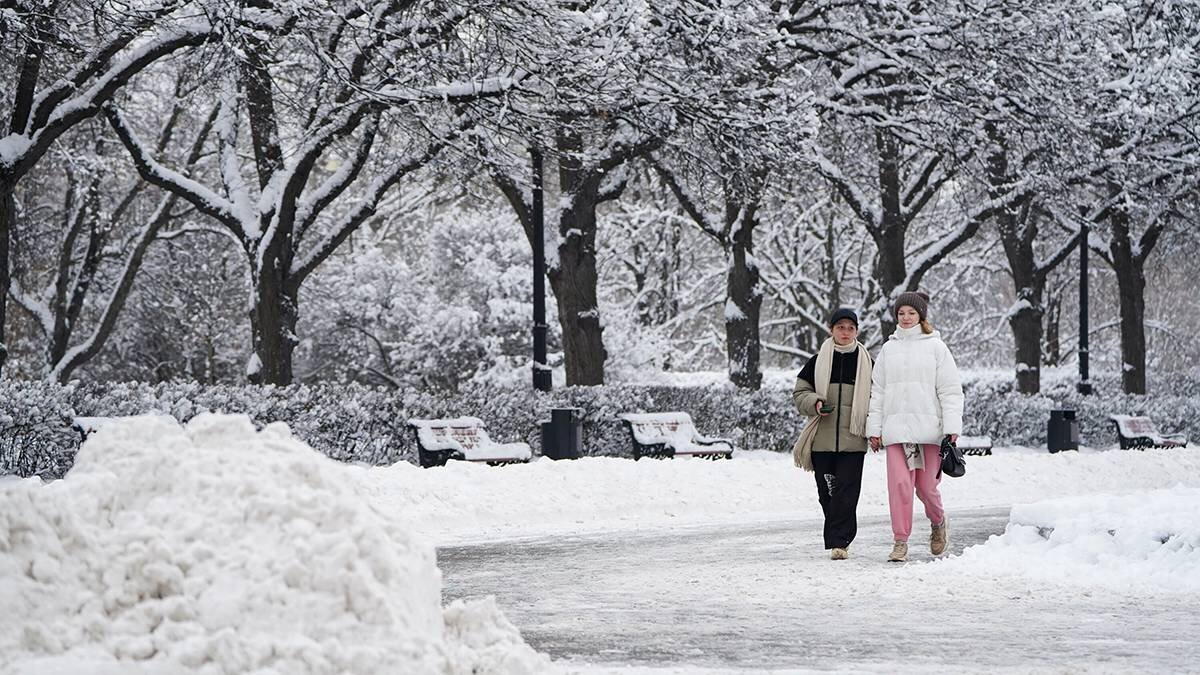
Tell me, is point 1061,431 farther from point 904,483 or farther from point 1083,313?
point 904,483

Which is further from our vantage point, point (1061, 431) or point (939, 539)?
point (1061, 431)

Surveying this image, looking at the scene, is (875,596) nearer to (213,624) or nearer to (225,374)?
(213,624)

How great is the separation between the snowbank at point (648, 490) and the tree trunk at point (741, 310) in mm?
6038

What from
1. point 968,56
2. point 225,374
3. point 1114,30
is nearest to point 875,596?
point 968,56

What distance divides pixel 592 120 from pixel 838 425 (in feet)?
37.0

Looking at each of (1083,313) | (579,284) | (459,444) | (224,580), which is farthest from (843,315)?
(1083,313)

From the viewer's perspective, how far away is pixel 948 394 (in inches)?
420

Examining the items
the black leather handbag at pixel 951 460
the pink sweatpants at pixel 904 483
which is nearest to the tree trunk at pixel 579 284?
the pink sweatpants at pixel 904 483

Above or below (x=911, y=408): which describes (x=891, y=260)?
above

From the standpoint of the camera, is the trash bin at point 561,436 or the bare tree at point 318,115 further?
the trash bin at point 561,436

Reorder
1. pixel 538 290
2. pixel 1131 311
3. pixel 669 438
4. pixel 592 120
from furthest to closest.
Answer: pixel 1131 311, pixel 669 438, pixel 592 120, pixel 538 290

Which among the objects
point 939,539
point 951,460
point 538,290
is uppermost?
point 538,290

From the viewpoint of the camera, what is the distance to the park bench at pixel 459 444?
19.0m

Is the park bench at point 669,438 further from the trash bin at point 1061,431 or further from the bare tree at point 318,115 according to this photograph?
the trash bin at point 1061,431
